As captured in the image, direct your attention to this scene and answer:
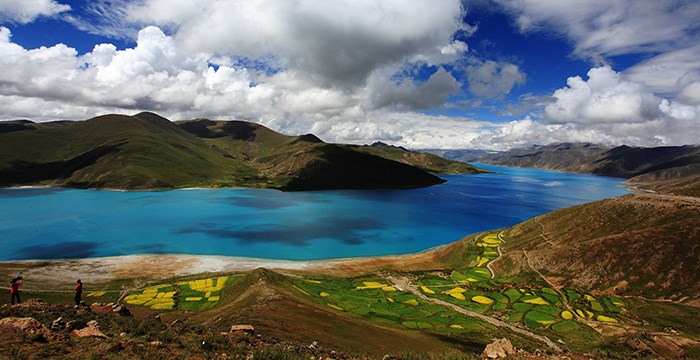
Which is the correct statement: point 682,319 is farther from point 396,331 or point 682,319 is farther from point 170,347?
point 170,347

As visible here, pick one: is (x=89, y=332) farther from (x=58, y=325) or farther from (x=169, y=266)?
(x=169, y=266)

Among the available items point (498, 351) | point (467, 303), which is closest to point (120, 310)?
point (498, 351)

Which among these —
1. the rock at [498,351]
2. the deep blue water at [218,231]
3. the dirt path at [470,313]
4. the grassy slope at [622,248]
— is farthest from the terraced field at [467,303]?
the deep blue water at [218,231]

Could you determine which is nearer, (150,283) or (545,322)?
(545,322)

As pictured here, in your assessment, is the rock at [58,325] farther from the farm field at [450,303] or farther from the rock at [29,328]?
the farm field at [450,303]

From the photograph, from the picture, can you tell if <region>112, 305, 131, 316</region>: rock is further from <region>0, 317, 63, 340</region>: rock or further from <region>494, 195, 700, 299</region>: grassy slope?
<region>494, 195, 700, 299</region>: grassy slope

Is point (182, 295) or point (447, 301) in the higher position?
point (182, 295)

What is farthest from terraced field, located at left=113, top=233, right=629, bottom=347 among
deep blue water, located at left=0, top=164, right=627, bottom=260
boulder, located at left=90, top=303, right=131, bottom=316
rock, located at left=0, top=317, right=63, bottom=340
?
rock, located at left=0, top=317, right=63, bottom=340

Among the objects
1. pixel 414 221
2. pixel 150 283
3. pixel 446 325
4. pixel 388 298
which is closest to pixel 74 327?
pixel 446 325

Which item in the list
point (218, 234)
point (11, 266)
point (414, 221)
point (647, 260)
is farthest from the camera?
point (414, 221)
